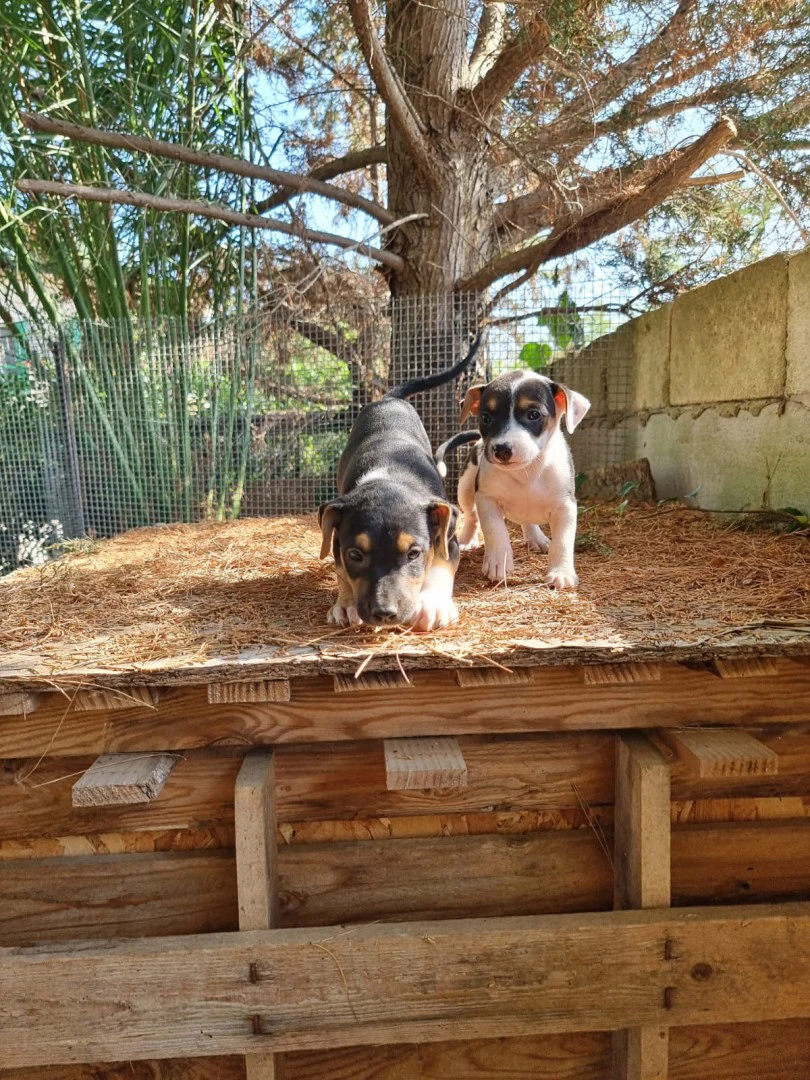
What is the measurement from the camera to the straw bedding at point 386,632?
226 centimetres

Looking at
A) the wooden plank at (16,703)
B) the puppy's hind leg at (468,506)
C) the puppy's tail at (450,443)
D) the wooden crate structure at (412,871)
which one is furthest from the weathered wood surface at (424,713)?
the puppy's tail at (450,443)

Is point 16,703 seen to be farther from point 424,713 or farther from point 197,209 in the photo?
point 197,209

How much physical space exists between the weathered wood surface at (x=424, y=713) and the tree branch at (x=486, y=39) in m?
5.28

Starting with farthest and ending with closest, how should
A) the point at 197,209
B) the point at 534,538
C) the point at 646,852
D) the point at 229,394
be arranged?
the point at 229,394 → the point at 197,209 → the point at 534,538 → the point at 646,852

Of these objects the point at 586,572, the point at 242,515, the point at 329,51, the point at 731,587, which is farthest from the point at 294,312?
the point at 731,587

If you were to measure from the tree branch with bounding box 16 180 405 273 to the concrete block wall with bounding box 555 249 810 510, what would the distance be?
1995 millimetres

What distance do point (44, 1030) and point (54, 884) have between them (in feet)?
1.37

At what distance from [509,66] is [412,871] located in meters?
4.99

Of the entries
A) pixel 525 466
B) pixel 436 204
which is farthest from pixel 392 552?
pixel 436 204

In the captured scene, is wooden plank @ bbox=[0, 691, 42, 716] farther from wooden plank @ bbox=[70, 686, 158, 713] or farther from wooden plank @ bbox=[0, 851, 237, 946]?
wooden plank @ bbox=[0, 851, 237, 946]

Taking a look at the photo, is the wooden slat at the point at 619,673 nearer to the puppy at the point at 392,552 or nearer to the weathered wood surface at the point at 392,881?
the puppy at the point at 392,552

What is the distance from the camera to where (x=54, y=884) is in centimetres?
239

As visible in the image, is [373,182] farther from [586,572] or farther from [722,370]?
[586,572]

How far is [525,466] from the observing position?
10.3ft
